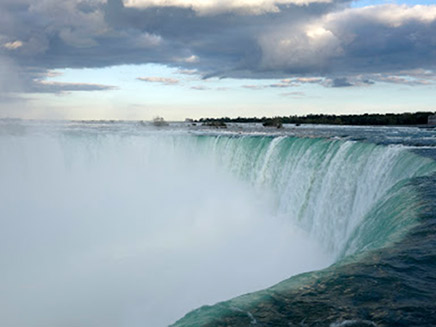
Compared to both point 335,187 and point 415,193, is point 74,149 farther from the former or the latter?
point 415,193

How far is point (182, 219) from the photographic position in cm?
2305

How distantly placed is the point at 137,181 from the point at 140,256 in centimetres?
1421

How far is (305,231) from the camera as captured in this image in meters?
16.4

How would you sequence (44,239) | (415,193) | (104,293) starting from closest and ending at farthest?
(415,193) → (104,293) → (44,239)

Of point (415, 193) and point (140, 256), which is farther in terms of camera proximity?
point (140, 256)

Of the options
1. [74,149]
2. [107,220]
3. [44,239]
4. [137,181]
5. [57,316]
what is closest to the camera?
[57,316]

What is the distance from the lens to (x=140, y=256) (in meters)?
17.0

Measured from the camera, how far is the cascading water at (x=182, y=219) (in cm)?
1135

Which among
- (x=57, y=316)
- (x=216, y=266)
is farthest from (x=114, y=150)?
(x=57, y=316)

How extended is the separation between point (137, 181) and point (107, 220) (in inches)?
294

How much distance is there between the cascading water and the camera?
37.2ft

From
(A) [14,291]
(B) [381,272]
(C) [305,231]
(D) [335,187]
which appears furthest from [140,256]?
(B) [381,272]

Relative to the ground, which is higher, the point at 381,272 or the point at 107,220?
the point at 381,272

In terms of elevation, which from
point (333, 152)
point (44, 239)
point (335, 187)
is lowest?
point (44, 239)
